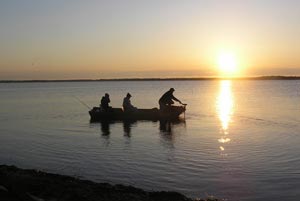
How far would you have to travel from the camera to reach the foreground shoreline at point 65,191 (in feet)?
30.0

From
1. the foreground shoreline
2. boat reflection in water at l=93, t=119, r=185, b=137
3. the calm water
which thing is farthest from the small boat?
the foreground shoreline

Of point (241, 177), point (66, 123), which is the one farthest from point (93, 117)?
point (241, 177)

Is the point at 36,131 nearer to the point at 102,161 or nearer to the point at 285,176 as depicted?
the point at 102,161

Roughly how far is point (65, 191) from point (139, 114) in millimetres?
18899

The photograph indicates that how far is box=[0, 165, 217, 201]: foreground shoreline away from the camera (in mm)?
9156

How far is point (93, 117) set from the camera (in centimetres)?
2933

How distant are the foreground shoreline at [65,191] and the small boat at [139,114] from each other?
16.9 m

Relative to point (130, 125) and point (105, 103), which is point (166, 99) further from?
point (105, 103)

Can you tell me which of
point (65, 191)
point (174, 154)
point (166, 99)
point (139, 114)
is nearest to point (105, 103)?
point (139, 114)

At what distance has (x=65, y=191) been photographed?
9938 millimetres

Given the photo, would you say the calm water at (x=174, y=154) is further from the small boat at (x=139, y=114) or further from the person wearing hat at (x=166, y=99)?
the person wearing hat at (x=166, y=99)

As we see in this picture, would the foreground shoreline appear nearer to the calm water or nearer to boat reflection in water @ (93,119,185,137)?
the calm water

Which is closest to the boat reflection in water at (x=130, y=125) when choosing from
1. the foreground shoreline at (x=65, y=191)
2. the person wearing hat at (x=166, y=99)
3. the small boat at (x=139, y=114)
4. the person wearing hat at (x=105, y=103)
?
the small boat at (x=139, y=114)

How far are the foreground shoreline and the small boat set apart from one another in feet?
55.3
